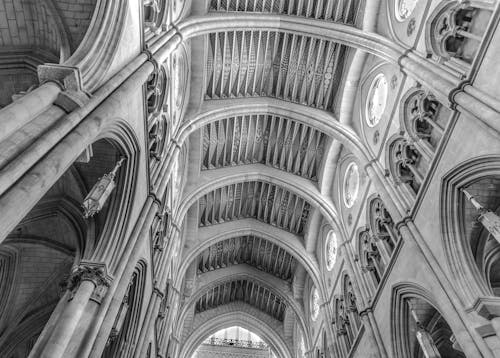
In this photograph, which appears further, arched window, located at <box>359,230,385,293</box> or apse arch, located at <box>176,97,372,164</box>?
apse arch, located at <box>176,97,372,164</box>

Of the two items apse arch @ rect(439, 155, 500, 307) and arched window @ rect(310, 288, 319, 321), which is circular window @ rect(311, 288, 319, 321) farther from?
apse arch @ rect(439, 155, 500, 307)

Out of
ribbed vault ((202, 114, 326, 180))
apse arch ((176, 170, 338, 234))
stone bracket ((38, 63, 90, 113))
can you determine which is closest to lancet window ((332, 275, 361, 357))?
apse arch ((176, 170, 338, 234))

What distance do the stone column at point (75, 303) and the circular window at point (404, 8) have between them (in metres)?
12.2

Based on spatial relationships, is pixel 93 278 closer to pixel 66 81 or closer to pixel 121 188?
pixel 121 188

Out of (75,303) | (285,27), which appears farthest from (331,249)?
(75,303)

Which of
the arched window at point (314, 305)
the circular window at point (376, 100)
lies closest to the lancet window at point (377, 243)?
the circular window at point (376, 100)

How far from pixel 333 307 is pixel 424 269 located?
897 cm

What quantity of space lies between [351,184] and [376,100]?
12.9ft

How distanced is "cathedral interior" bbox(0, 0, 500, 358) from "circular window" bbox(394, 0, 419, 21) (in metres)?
0.10

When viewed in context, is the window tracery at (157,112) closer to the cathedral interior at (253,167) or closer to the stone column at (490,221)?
the cathedral interior at (253,167)

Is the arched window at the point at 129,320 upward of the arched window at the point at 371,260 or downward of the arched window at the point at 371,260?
downward

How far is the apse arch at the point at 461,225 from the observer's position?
27.7 ft

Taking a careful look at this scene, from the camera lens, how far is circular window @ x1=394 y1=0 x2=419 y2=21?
12.8m

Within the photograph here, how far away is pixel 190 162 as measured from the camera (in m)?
19.7
